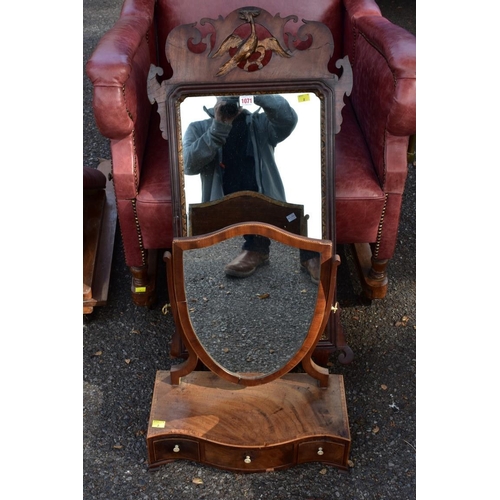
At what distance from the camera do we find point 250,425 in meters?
1.70

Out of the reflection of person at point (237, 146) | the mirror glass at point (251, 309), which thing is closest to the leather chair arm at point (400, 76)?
the reflection of person at point (237, 146)

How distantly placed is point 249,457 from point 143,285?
0.77 metres

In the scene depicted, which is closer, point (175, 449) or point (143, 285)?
point (175, 449)

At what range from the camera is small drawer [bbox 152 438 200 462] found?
1706 millimetres

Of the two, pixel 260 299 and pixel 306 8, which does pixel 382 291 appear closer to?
pixel 260 299

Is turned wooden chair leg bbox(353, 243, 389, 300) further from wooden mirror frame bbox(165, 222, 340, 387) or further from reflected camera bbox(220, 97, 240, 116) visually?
reflected camera bbox(220, 97, 240, 116)

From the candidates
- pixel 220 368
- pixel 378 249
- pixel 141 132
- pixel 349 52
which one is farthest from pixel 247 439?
pixel 349 52

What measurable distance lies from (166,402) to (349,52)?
145 centimetres

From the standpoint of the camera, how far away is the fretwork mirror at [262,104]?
185cm

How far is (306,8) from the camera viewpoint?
90.9 inches

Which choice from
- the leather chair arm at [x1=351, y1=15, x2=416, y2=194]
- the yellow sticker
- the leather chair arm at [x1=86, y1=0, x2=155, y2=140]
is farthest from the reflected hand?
the yellow sticker

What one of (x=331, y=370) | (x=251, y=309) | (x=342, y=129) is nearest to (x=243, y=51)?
(x=342, y=129)

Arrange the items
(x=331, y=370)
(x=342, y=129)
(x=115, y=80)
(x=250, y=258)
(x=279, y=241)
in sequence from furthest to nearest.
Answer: (x=342, y=129) → (x=331, y=370) → (x=115, y=80) → (x=250, y=258) → (x=279, y=241)

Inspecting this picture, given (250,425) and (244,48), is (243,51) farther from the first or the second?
(250,425)
